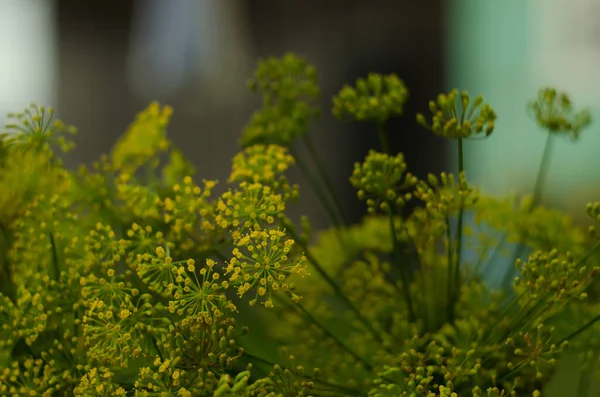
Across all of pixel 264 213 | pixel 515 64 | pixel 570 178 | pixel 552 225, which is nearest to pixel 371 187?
pixel 264 213

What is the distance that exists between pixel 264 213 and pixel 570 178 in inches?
60.6

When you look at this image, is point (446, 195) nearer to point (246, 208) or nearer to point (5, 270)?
point (246, 208)

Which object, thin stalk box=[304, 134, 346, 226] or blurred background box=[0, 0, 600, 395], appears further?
blurred background box=[0, 0, 600, 395]

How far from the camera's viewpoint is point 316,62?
2049 mm

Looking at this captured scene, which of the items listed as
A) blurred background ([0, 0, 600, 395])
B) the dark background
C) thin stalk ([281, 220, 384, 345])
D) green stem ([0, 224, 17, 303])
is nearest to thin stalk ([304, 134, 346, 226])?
thin stalk ([281, 220, 384, 345])

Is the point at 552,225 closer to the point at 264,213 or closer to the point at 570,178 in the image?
the point at 264,213

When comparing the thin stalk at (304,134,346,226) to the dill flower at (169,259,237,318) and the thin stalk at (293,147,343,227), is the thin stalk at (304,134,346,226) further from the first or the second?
the dill flower at (169,259,237,318)

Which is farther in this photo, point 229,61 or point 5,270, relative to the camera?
point 229,61

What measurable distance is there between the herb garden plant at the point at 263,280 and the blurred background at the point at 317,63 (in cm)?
125

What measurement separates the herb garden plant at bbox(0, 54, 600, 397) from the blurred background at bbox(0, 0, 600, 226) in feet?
4.21

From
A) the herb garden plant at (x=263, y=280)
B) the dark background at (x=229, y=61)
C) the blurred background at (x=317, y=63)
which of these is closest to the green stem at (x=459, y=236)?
the herb garden plant at (x=263, y=280)

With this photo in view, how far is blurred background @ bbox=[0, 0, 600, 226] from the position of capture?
6.08 feet

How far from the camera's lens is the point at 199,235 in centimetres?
39

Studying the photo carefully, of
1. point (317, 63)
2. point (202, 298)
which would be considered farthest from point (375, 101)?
point (317, 63)
